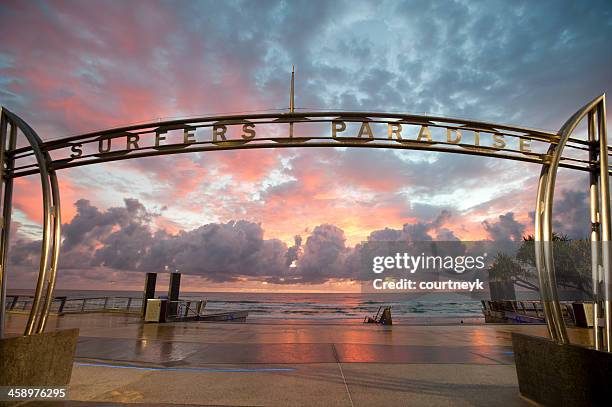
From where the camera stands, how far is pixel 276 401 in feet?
18.9

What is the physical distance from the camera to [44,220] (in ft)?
21.5

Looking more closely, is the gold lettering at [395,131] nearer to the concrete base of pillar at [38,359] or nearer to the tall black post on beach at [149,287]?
the concrete base of pillar at [38,359]

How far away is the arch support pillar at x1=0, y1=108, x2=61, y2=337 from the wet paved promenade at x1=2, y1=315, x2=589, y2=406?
1324 mm

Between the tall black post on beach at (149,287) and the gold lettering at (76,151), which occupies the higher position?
the gold lettering at (76,151)

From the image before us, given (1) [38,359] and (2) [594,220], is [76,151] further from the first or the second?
(2) [594,220]

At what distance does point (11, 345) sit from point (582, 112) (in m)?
8.51

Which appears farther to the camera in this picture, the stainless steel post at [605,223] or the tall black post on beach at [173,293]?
the tall black post on beach at [173,293]

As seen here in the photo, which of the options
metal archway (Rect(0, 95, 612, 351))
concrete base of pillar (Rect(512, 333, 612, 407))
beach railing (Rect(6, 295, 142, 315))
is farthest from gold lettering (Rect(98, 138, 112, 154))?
beach railing (Rect(6, 295, 142, 315))

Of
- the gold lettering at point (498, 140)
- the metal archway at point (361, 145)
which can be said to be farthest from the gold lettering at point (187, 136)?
the gold lettering at point (498, 140)

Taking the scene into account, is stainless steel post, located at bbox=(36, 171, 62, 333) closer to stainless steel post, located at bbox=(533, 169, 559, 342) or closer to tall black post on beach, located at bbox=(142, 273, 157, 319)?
stainless steel post, located at bbox=(533, 169, 559, 342)

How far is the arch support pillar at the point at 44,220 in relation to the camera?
6398 millimetres

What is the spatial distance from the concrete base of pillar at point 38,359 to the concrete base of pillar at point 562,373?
6.69 metres

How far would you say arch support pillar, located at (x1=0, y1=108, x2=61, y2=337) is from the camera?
6398mm

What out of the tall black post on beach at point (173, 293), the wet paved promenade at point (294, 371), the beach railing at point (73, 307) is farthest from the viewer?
the beach railing at point (73, 307)
